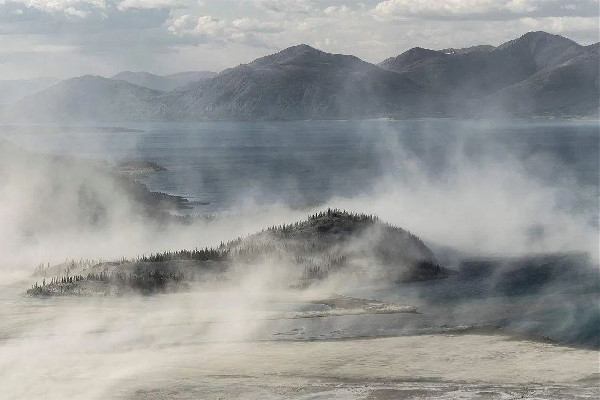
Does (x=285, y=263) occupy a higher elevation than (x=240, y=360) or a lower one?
higher

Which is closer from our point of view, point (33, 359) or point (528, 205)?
point (33, 359)

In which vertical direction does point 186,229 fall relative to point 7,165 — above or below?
below

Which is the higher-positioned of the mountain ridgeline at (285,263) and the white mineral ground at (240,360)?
the mountain ridgeline at (285,263)

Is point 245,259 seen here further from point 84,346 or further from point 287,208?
point 287,208

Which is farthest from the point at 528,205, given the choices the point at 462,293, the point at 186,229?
the point at 462,293

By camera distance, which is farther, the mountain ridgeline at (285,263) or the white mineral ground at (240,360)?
the mountain ridgeline at (285,263)
